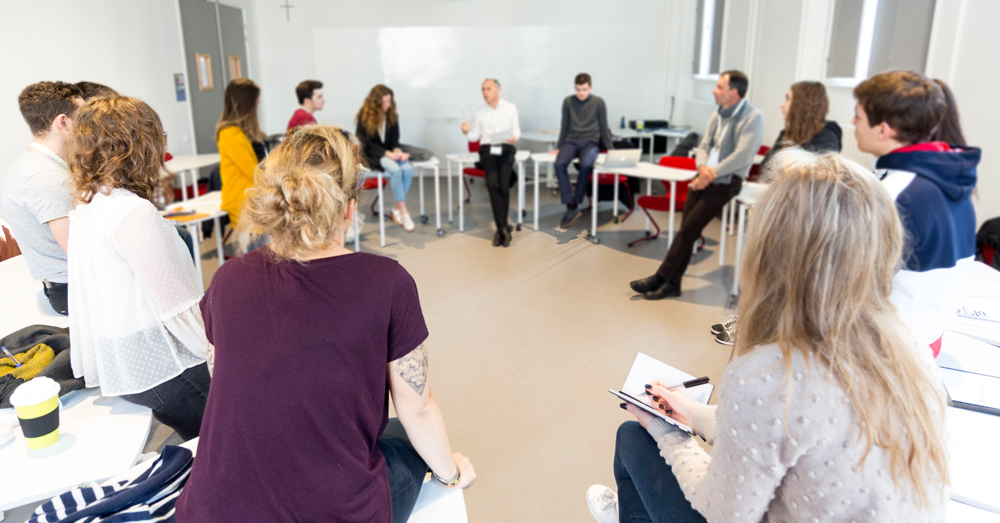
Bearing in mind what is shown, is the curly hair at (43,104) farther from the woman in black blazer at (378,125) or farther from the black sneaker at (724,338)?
the woman in black blazer at (378,125)

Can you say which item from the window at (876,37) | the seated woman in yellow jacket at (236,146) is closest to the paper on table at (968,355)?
the window at (876,37)

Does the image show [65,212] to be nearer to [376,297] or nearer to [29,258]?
[29,258]

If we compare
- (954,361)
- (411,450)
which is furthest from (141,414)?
(954,361)

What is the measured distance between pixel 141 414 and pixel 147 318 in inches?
9.7

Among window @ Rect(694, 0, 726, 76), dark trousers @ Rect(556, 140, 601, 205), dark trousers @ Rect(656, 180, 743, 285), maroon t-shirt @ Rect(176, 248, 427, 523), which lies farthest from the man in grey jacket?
window @ Rect(694, 0, 726, 76)

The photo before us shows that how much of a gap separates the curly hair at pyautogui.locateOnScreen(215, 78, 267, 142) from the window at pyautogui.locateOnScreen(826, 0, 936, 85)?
4342 mm

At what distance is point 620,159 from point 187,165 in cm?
353

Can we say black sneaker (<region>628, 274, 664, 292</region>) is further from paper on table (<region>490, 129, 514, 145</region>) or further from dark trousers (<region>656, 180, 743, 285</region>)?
dark trousers (<region>656, 180, 743, 285</region>)

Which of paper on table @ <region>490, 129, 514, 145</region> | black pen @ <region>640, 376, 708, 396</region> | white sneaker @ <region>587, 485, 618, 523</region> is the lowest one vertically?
white sneaker @ <region>587, 485, 618, 523</region>

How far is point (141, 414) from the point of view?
1555mm

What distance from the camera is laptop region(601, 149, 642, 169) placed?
10.2 feet

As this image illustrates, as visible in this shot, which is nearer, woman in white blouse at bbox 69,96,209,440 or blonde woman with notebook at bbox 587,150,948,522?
blonde woman with notebook at bbox 587,150,948,522

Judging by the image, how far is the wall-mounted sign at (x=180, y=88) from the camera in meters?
5.48

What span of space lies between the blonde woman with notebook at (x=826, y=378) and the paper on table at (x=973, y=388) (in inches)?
23.5
